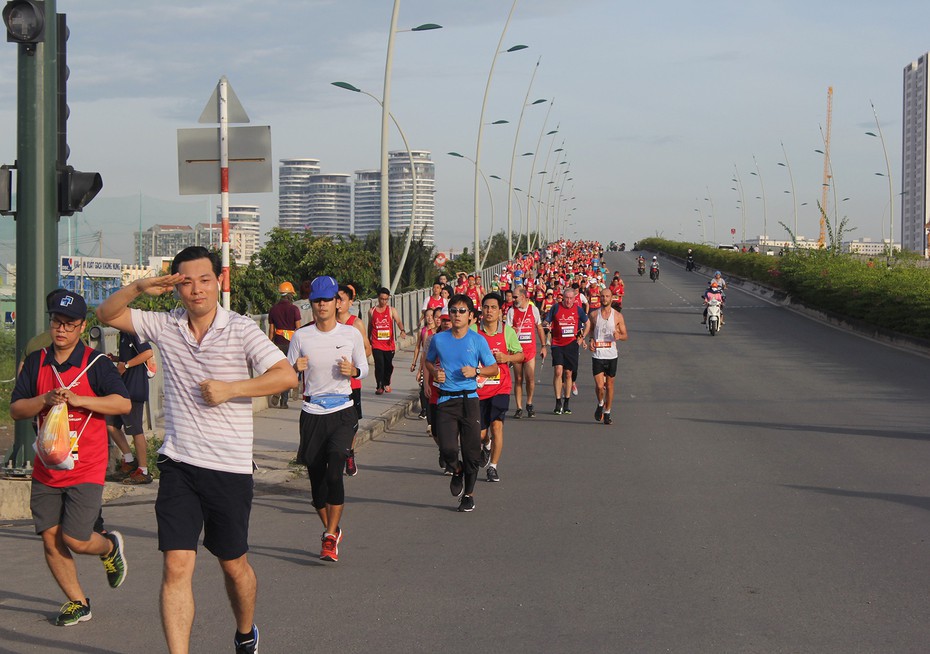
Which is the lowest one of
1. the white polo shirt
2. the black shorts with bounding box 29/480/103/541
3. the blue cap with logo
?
the black shorts with bounding box 29/480/103/541

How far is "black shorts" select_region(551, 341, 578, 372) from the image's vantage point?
54.1 ft

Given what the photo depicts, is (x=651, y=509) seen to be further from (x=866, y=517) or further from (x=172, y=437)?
(x=172, y=437)

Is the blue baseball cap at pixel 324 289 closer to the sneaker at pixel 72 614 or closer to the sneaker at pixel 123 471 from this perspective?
the sneaker at pixel 72 614

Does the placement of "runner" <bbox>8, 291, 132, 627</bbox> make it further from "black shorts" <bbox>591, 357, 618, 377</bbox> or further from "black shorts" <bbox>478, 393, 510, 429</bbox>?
"black shorts" <bbox>591, 357, 618, 377</bbox>

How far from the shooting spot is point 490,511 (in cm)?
893

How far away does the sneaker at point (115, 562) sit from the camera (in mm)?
6066

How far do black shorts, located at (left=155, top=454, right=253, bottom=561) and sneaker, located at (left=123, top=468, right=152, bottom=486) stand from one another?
527cm

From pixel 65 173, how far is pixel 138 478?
2580 mm

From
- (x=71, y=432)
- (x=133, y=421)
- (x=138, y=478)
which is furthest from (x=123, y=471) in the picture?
(x=71, y=432)

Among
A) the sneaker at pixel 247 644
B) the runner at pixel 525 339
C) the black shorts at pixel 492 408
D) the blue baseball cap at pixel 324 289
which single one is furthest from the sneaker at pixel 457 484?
the runner at pixel 525 339

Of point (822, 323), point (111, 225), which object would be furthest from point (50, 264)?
point (111, 225)

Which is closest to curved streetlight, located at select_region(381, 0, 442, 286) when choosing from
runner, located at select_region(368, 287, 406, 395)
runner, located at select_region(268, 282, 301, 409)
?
runner, located at select_region(368, 287, 406, 395)

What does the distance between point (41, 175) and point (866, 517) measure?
6704mm

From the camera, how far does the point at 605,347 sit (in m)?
15.3
